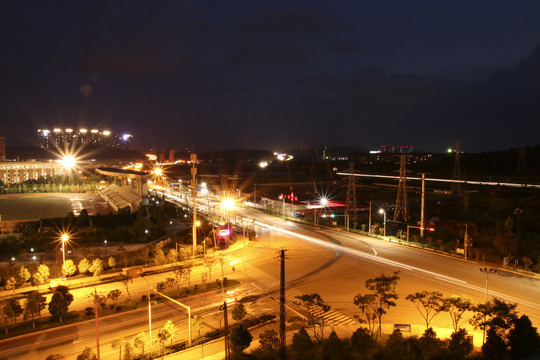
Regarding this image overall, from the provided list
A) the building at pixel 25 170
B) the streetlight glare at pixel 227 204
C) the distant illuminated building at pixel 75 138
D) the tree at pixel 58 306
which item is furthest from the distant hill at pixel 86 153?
the tree at pixel 58 306

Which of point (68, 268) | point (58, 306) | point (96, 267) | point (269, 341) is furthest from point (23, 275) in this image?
point (269, 341)

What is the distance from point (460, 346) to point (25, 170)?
80.8 meters

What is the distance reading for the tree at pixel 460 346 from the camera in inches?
345

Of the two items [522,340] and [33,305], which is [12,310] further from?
[522,340]

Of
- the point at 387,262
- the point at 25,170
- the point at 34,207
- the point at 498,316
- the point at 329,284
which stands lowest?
the point at 329,284

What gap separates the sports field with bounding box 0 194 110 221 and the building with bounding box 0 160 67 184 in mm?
24335

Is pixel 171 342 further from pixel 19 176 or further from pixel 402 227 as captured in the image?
pixel 19 176

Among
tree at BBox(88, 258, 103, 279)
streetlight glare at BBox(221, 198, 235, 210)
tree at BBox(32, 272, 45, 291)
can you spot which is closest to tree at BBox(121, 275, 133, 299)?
tree at BBox(88, 258, 103, 279)

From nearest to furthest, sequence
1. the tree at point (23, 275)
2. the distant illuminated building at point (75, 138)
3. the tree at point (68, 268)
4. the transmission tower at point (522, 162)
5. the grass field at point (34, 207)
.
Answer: the tree at point (23, 275) < the tree at point (68, 268) < the grass field at point (34, 207) < the transmission tower at point (522, 162) < the distant illuminated building at point (75, 138)

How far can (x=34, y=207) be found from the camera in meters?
35.6

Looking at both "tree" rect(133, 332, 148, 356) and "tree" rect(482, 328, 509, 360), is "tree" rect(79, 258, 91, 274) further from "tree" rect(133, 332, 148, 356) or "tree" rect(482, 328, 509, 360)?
"tree" rect(482, 328, 509, 360)

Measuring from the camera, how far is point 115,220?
2448 cm

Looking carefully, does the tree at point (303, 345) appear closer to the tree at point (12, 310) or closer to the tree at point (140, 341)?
the tree at point (140, 341)

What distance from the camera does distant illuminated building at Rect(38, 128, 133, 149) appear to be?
14410 cm
